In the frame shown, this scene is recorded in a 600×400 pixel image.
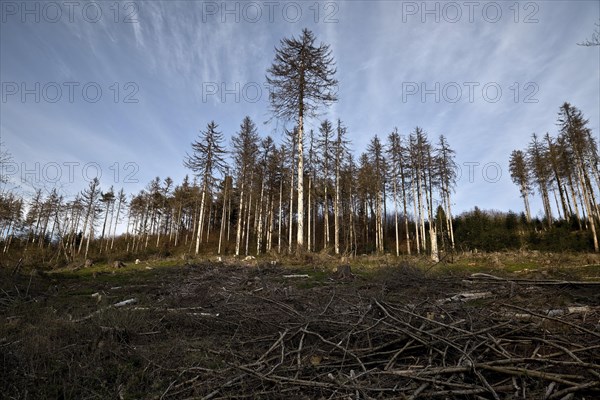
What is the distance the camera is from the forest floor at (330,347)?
289cm

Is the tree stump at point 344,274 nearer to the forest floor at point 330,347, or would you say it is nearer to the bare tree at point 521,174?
the forest floor at point 330,347

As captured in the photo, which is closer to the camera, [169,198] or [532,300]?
[532,300]

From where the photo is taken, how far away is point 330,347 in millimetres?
4016

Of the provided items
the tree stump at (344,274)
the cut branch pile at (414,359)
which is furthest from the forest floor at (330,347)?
the tree stump at (344,274)

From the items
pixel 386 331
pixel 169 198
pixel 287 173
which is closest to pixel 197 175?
pixel 287 173

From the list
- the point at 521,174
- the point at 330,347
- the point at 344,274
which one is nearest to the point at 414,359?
the point at 330,347

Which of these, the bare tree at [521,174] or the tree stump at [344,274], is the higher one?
the bare tree at [521,174]

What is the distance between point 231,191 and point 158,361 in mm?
29675

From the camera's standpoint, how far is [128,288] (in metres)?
9.51

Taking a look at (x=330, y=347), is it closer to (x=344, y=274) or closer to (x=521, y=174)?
(x=344, y=274)

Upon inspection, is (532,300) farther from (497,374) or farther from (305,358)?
(305,358)

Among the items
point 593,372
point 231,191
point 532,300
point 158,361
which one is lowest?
point 158,361

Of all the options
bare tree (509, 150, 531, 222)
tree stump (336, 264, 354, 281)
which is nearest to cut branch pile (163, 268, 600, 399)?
tree stump (336, 264, 354, 281)

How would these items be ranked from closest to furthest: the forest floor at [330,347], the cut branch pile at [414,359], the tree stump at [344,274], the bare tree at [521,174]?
the cut branch pile at [414,359], the forest floor at [330,347], the tree stump at [344,274], the bare tree at [521,174]
